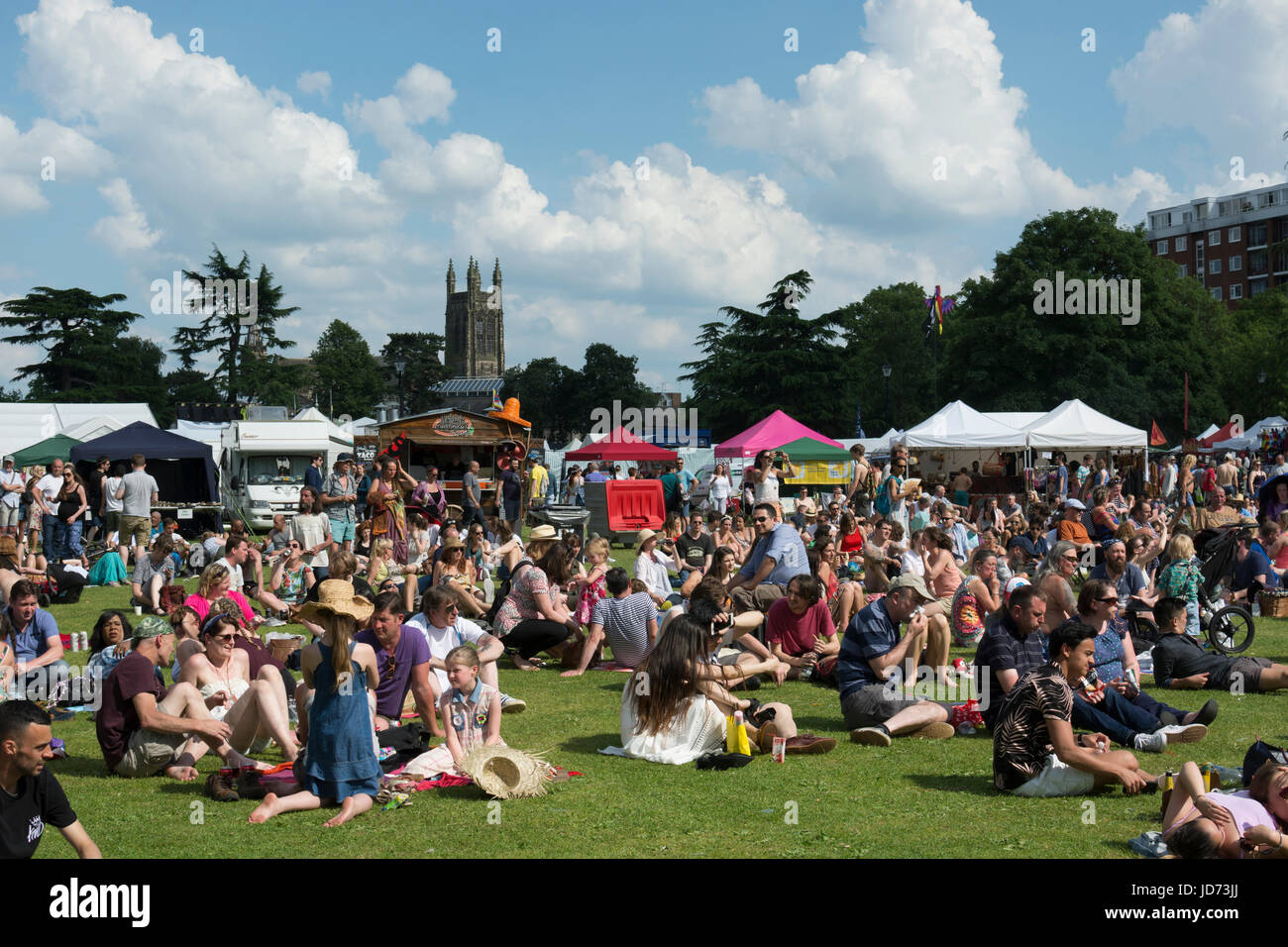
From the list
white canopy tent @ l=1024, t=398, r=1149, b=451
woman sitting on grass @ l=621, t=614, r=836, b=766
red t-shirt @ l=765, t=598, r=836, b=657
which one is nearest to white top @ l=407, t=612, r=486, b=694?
woman sitting on grass @ l=621, t=614, r=836, b=766

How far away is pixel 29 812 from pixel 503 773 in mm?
2657

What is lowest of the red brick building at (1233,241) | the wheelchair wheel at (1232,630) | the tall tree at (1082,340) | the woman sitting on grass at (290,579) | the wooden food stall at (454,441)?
the wheelchair wheel at (1232,630)

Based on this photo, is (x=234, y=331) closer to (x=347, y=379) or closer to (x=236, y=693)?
(x=347, y=379)

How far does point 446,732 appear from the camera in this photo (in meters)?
6.87

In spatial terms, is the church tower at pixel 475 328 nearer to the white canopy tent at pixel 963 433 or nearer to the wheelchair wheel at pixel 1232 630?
the white canopy tent at pixel 963 433

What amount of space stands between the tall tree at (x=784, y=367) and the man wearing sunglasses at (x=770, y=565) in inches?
1946

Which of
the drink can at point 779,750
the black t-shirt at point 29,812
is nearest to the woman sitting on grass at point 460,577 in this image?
the drink can at point 779,750

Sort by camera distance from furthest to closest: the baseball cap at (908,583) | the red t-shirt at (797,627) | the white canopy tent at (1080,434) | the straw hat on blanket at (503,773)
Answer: the white canopy tent at (1080,434)
the red t-shirt at (797,627)
the baseball cap at (908,583)
the straw hat on blanket at (503,773)

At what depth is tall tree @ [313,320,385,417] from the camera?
330ft

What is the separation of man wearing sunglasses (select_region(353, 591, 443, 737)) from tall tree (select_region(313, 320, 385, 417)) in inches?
3627

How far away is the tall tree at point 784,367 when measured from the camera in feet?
203
